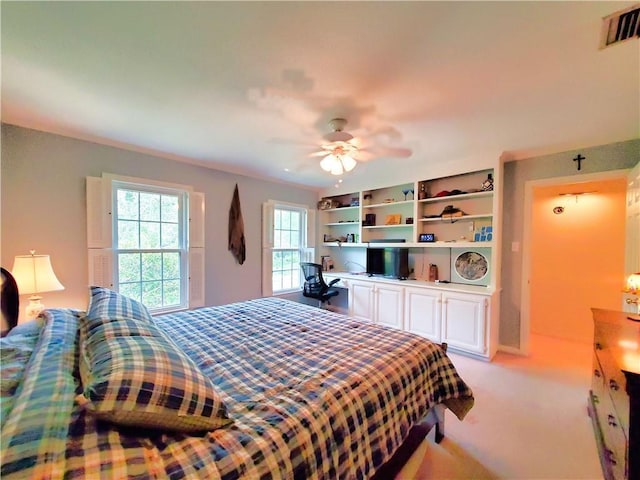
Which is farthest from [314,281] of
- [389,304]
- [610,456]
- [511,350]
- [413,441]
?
[610,456]

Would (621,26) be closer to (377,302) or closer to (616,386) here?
(616,386)

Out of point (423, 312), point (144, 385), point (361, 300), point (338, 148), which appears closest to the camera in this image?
point (144, 385)

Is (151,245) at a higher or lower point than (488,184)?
lower

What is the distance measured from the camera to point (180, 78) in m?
1.73

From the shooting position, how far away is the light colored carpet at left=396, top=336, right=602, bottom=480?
160 centimetres

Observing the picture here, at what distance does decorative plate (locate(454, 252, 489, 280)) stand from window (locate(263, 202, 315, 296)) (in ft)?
8.12

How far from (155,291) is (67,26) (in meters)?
2.65

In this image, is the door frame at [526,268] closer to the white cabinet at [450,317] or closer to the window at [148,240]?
the white cabinet at [450,317]

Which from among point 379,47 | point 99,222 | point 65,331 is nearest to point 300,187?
point 99,222

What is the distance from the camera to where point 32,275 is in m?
2.07

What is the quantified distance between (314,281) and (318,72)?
10.2 ft

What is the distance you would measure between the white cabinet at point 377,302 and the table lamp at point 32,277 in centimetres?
341

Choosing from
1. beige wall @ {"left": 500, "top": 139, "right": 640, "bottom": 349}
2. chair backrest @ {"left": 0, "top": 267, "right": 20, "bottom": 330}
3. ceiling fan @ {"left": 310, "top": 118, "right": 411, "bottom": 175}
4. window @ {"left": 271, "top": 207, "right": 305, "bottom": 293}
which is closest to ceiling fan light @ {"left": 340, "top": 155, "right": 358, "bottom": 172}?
ceiling fan @ {"left": 310, "top": 118, "right": 411, "bottom": 175}

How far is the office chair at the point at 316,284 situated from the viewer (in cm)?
418
